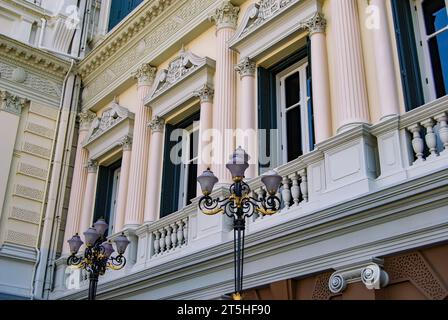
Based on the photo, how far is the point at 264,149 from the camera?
8578 millimetres

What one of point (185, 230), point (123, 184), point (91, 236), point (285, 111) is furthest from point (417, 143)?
point (123, 184)

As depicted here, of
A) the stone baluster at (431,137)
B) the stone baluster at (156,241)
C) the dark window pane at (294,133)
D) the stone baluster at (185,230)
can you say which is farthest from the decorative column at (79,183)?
the stone baluster at (431,137)

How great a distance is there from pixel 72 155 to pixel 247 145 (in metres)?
6.00

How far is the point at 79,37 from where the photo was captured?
1439 cm

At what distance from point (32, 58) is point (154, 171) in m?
4.96

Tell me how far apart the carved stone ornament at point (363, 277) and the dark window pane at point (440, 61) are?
7.07ft

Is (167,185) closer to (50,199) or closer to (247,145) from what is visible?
(247,145)

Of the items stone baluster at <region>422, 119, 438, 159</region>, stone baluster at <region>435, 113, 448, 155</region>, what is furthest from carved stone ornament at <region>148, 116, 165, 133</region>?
stone baluster at <region>435, 113, 448, 155</region>

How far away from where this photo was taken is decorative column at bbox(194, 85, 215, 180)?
942cm

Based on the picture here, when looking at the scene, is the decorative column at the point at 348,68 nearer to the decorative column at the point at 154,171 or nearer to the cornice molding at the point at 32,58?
the decorative column at the point at 154,171

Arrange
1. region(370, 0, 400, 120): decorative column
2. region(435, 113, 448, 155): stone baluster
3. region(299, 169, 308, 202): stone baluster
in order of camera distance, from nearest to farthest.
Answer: region(435, 113, 448, 155): stone baluster → region(370, 0, 400, 120): decorative column → region(299, 169, 308, 202): stone baluster

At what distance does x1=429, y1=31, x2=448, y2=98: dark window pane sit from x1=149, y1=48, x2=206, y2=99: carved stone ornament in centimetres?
422

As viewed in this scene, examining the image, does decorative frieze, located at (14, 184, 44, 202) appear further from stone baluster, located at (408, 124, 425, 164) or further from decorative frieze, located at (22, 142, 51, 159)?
stone baluster, located at (408, 124, 425, 164)
